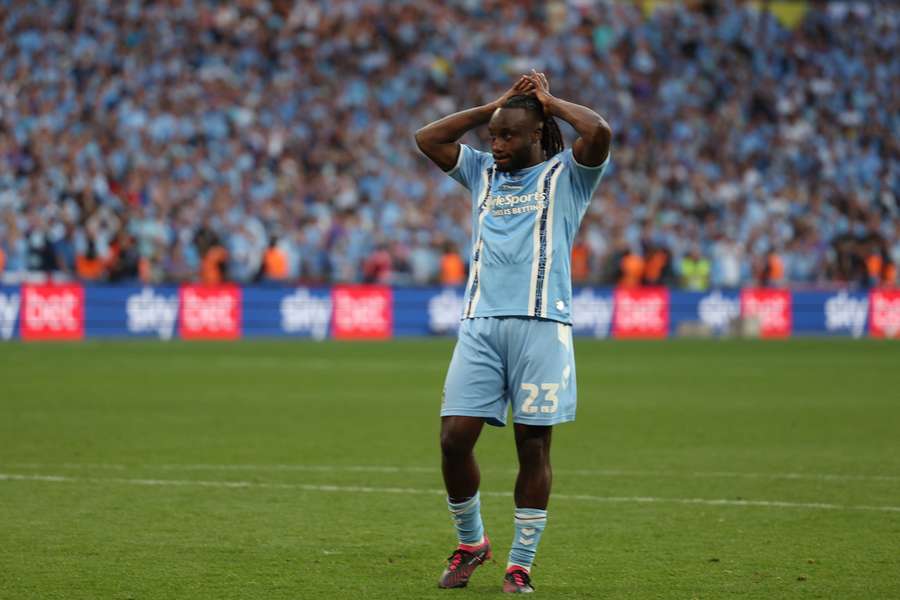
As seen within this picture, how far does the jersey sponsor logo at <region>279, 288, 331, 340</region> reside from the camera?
27734mm

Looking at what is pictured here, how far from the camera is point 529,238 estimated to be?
640cm

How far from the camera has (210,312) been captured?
27234mm

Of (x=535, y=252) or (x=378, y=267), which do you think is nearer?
(x=535, y=252)

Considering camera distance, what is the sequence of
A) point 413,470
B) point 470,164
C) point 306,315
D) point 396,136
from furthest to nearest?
point 396,136 < point 306,315 < point 413,470 < point 470,164

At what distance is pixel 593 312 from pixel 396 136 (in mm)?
6214

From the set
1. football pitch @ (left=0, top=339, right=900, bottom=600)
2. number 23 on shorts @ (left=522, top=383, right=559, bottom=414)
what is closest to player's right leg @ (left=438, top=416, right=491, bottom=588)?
football pitch @ (left=0, top=339, right=900, bottom=600)

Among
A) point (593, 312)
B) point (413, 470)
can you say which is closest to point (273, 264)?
point (593, 312)

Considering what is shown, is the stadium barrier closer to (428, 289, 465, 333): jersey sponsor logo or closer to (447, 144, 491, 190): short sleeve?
(428, 289, 465, 333): jersey sponsor logo

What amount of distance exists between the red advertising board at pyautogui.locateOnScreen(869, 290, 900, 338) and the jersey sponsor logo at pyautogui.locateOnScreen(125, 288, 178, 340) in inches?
576

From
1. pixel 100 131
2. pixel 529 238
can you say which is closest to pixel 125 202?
pixel 100 131

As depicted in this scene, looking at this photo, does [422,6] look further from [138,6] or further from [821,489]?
[821,489]

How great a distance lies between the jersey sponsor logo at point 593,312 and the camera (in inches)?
1154

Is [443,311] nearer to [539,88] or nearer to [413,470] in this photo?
[413,470]

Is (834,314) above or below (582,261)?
below
